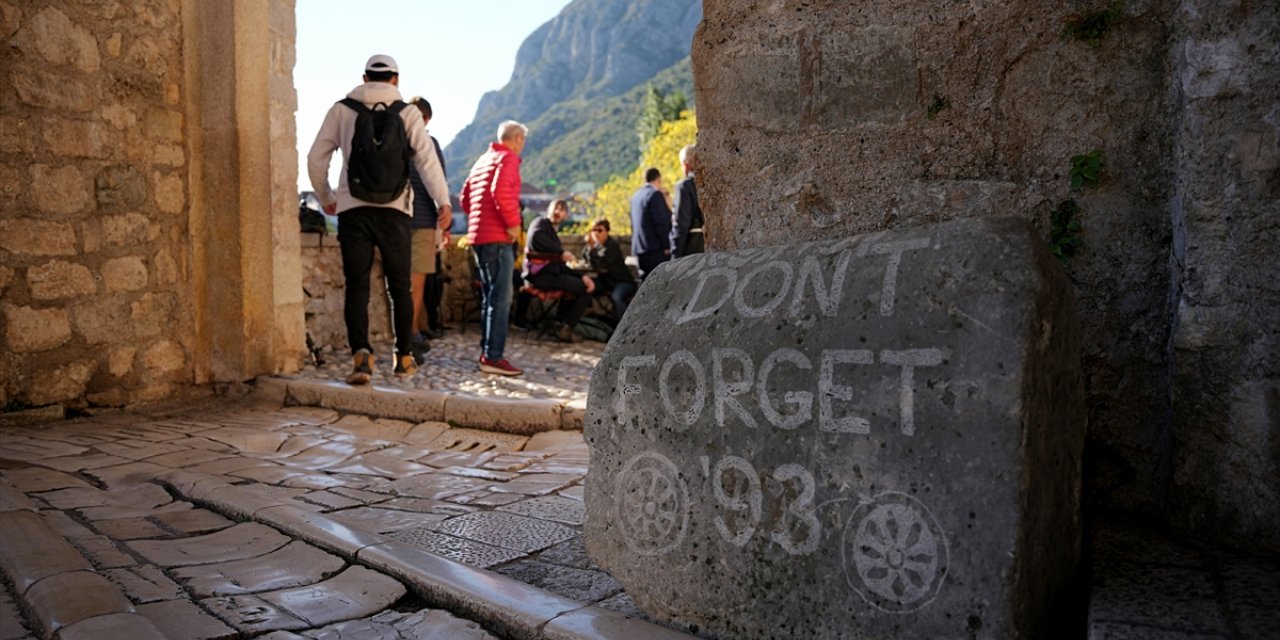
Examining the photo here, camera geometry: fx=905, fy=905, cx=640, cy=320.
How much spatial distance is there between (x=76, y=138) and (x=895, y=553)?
17.3ft

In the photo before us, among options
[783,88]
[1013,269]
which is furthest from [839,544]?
[783,88]

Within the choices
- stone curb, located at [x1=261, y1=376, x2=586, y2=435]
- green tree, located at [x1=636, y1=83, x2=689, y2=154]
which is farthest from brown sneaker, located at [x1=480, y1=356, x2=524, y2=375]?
green tree, located at [x1=636, y1=83, x2=689, y2=154]

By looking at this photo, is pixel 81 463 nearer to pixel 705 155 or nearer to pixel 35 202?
pixel 35 202

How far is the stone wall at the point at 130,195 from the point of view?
496 centimetres

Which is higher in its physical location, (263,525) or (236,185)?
(236,185)

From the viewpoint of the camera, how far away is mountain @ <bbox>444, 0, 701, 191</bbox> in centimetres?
9269

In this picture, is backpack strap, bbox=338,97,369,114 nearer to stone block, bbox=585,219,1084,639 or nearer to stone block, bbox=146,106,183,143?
stone block, bbox=146,106,183,143

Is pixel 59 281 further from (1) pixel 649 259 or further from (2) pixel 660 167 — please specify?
(2) pixel 660 167

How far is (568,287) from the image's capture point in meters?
8.48

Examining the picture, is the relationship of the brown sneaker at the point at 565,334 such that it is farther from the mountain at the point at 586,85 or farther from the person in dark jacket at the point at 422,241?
the mountain at the point at 586,85

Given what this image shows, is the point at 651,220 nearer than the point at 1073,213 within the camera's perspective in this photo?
No

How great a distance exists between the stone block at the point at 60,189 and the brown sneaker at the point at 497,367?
101 inches

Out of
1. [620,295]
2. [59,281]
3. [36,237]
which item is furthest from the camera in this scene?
[620,295]

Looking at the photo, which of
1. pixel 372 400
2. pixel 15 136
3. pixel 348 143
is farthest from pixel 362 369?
pixel 15 136
